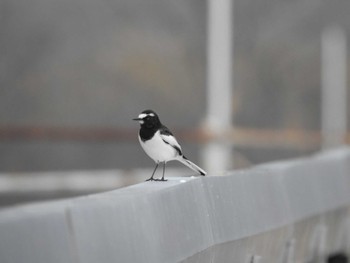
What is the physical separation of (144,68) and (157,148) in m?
66.4

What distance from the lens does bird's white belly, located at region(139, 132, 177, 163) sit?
9148 mm

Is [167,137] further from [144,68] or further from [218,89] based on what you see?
[144,68]

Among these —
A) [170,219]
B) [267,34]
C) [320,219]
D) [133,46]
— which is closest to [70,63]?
[133,46]

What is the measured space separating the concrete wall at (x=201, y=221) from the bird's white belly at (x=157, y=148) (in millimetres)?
449

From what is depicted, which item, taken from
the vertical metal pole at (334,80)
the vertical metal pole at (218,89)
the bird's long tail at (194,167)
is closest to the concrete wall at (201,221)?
the bird's long tail at (194,167)

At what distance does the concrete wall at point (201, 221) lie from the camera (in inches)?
214

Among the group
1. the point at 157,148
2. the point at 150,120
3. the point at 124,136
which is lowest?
the point at 124,136

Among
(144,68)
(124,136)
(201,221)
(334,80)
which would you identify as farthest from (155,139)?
(144,68)

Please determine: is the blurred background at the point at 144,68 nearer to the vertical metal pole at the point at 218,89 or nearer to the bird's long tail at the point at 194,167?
the vertical metal pole at the point at 218,89

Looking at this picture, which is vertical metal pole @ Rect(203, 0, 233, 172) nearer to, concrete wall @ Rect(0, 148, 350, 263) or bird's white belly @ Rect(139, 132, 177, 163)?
concrete wall @ Rect(0, 148, 350, 263)

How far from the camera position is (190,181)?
7.88 meters

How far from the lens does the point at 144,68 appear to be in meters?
75.5

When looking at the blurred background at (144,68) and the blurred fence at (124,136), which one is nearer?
the blurred fence at (124,136)

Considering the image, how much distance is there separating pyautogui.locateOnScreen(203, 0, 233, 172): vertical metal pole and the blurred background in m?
23.4
